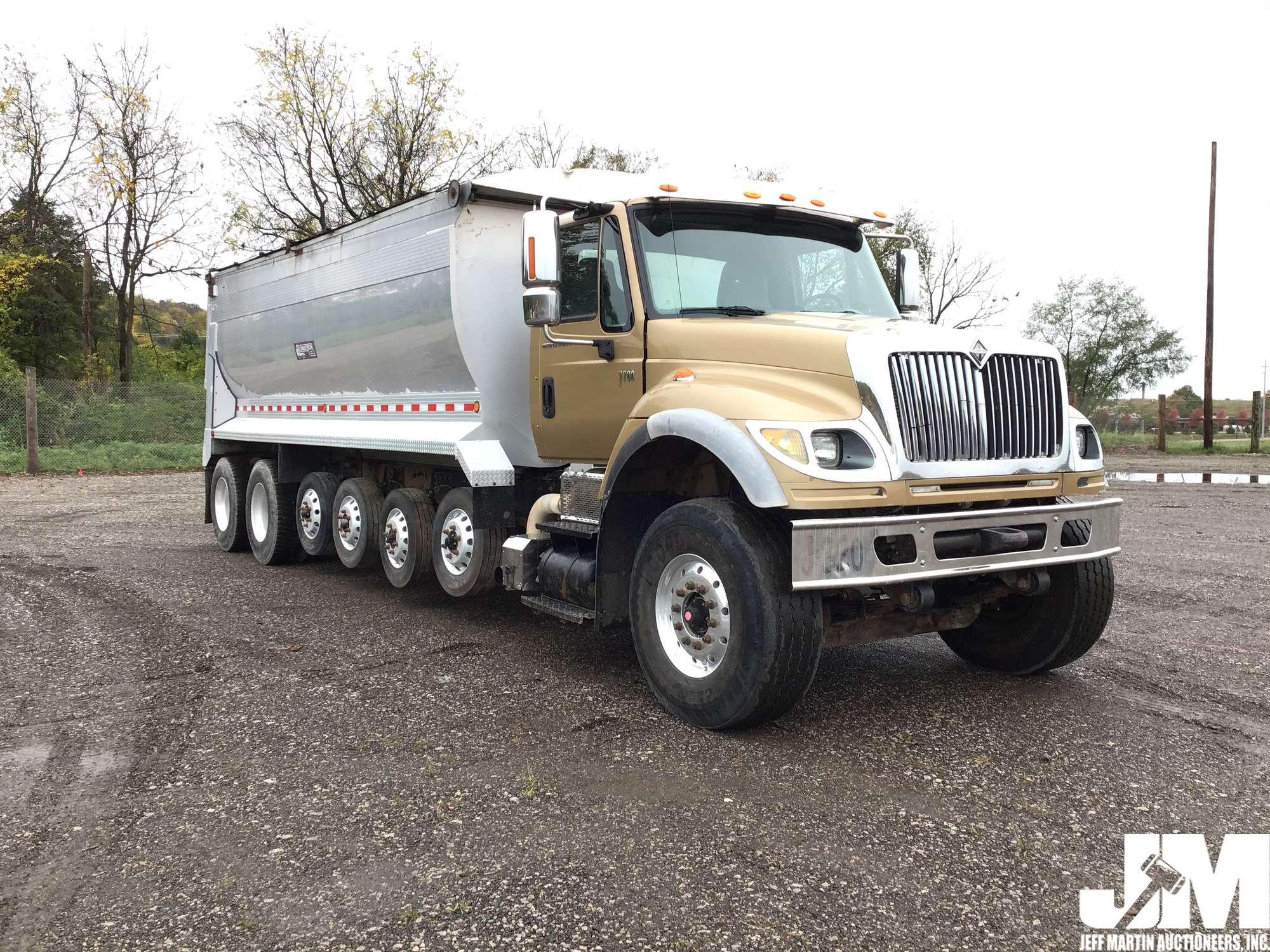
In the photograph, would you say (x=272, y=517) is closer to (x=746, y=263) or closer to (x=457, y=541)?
(x=457, y=541)

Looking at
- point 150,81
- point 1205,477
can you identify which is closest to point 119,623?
point 1205,477

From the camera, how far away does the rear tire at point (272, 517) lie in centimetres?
991

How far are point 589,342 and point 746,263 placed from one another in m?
1.02

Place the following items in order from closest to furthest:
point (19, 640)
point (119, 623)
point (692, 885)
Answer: point (692, 885) < point (19, 640) < point (119, 623)

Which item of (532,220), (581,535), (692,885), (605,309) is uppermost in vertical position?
(532,220)

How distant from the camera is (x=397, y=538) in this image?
802cm

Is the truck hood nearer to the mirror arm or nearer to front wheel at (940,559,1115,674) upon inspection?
the mirror arm

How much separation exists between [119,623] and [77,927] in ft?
14.9

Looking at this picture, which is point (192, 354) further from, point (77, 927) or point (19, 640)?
point (77, 927)

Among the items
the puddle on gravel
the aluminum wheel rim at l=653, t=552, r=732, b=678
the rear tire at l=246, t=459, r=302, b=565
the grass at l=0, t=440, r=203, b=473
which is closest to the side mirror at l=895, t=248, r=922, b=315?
the aluminum wheel rim at l=653, t=552, r=732, b=678

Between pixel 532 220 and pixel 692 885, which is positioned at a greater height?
pixel 532 220

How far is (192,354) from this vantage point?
4769 cm

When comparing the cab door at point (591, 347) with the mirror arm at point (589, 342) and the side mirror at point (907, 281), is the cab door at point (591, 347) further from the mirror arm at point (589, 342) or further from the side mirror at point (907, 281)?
the side mirror at point (907, 281)

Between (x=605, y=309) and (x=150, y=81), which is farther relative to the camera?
(x=150, y=81)
